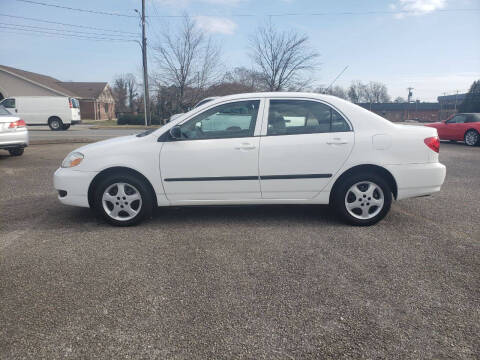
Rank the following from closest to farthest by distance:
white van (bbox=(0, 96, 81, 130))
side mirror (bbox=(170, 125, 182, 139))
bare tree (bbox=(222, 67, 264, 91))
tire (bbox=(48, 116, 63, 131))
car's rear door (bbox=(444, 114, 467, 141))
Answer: side mirror (bbox=(170, 125, 182, 139)) → car's rear door (bbox=(444, 114, 467, 141)) → white van (bbox=(0, 96, 81, 130)) → tire (bbox=(48, 116, 63, 131)) → bare tree (bbox=(222, 67, 264, 91))

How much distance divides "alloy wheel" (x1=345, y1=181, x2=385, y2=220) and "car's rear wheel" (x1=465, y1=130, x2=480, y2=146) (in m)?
12.4

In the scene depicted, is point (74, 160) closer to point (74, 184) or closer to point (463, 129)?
point (74, 184)

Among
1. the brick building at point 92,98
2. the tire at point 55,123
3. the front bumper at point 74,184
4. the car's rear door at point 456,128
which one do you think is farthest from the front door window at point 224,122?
the brick building at point 92,98

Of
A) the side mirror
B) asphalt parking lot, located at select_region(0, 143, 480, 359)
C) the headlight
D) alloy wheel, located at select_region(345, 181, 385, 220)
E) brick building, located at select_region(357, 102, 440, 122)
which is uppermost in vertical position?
brick building, located at select_region(357, 102, 440, 122)

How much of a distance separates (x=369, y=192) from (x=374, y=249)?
86 centimetres

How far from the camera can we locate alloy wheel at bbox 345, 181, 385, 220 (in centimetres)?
412

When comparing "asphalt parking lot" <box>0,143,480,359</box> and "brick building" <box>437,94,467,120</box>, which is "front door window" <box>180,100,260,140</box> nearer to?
"asphalt parking lot" <box>0,143,480,359</box>

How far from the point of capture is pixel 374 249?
138 inches

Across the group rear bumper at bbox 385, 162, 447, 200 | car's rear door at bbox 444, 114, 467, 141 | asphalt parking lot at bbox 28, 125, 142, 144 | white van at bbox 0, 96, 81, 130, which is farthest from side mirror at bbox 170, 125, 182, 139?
white van at bbox 0, 96, 81, 130

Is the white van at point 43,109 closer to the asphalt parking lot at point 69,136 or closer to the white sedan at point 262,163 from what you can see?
the asphalt parking lot at point 69,136

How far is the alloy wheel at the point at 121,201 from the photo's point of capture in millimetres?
4133

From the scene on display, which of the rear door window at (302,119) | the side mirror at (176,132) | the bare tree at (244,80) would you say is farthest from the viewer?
the bare tree at (244,80)

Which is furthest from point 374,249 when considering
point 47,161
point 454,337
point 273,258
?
point 47,161

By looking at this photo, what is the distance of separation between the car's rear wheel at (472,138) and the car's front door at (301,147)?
41.4 ft
